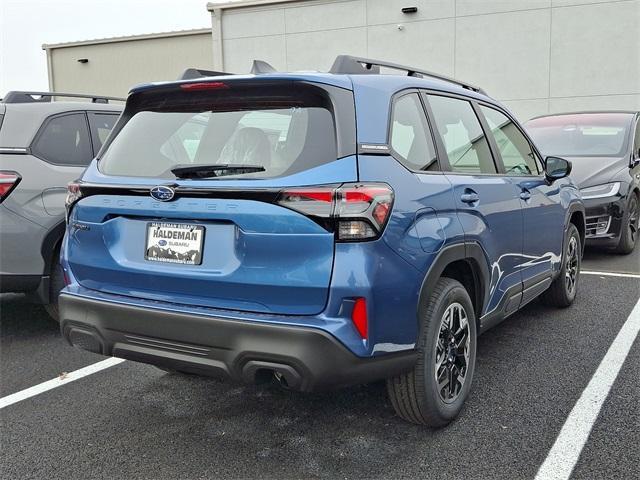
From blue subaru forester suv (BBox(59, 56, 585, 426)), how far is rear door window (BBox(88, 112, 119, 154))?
1938 mm

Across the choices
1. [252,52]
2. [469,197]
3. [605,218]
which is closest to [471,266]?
[469,197]

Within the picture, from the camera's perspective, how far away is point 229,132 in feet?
8.98

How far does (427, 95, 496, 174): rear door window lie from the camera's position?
3.19 meters

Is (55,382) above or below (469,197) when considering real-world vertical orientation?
below

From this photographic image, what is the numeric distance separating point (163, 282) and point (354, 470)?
1.17 meters

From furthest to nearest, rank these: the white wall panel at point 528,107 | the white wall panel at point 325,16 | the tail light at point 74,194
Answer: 1. the white wall panel at point 325,16
2. the white wall panel at point 528,107
3. the tail light at point 74,194

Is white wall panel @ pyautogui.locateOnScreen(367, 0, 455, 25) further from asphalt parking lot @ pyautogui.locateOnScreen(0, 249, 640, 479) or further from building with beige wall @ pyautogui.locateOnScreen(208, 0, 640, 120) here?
asphalt parking lot @ pyautogui.locateOnScreen(0, 249, 640, 479)

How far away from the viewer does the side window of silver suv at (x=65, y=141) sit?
443 centimetres

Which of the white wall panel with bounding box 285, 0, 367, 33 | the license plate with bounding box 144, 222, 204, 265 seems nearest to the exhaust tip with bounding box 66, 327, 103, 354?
the license plate with bounding box 144, 222, 204, 265

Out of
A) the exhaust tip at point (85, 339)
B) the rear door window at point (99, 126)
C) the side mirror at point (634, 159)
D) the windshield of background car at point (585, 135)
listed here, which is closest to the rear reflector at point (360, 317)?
the exhaust tip at point (85, 339)

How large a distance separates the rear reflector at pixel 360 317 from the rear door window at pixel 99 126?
10.7 ft

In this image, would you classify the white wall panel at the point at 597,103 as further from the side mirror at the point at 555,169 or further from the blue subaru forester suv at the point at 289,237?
the blue subaru forester suv at the point at 289,237

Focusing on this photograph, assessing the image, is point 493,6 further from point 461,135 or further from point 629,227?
point 461,135

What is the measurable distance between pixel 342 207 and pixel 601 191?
5.51m
